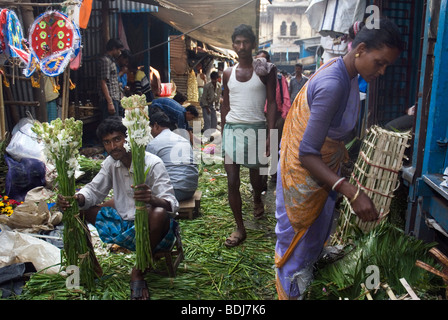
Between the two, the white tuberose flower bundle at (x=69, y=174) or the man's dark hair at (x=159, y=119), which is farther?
the man's dark hair at (x=159, y=119)

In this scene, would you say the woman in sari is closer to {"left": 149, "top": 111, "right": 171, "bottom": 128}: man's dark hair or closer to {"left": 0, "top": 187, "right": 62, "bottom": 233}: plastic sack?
{"left": 149, "top": 111, "right": 171, "bottom": 128}: man's dark hair

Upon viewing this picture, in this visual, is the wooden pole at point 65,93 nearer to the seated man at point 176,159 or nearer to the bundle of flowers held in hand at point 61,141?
the seated man at point 176,159

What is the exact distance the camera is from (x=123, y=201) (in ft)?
10.4

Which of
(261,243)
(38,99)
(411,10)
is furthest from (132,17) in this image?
(261,243)

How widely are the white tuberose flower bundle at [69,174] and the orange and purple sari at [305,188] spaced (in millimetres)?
1389

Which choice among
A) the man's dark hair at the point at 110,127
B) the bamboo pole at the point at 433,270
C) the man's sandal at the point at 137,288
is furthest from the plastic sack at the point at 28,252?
the bamboo pole at the point at 433,270

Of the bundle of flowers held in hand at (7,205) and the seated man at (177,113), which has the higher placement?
the seated man at (177,113)

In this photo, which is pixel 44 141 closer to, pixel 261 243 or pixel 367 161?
pixel 261 243

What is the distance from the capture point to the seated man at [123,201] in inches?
112

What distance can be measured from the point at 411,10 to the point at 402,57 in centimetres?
67

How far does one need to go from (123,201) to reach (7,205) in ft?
7.11

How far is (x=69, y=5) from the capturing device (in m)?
5.14

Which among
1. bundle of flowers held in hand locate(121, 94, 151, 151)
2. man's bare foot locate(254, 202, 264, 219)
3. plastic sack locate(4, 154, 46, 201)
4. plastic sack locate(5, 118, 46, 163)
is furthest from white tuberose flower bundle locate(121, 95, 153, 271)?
plastic sack locate(5, 118, 46, 163)

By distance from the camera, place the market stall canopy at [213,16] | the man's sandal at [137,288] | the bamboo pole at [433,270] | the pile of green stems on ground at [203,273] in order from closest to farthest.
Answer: the bamboo pole at [433,270]
the man's sandal at [137,288]
the pile of green stems on ground at [203,273]
the market stall canopy at [213,16]
